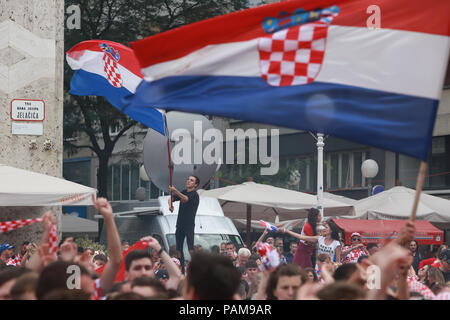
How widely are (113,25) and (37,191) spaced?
16.7 meters

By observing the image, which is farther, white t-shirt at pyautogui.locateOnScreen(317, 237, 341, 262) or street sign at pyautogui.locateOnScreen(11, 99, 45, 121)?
street sign at pyautogui.locateOnScreen(11, 99, 45, 121)

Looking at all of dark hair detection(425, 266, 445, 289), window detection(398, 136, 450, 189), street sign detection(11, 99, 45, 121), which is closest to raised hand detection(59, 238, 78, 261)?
dark hair detection(425, 266, 445, 289)

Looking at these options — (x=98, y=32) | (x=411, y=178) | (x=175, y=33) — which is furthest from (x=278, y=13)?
(x=411, y=178)

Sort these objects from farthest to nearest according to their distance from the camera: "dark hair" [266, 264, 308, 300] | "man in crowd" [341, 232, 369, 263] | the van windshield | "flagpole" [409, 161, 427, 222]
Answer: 1. the van windshield
2. "man in crowd" [341, 232, 369, 263]
3. "dark hair" [266, 264, 308, 300]
4. "flagpole" [409, 161, 427, 222]

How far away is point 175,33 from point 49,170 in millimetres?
9155

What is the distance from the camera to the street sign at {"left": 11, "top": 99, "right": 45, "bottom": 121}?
51.5 ft

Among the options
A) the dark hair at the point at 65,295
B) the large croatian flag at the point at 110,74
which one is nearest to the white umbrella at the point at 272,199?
the large croatian flag at the point at 110,74

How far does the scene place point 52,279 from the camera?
5.35m

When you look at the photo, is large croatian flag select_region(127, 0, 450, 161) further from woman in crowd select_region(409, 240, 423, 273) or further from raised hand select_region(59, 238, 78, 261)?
woman in crowd select_region(409, 240, 423, 273)

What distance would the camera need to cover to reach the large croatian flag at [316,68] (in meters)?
6.56

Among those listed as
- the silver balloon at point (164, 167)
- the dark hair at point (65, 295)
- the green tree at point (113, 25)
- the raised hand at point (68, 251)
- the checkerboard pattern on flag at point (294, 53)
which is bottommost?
the dark hair at point (65, 295)

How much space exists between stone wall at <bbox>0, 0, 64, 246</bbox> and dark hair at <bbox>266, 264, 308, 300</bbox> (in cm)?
982

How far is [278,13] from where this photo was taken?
7195mm

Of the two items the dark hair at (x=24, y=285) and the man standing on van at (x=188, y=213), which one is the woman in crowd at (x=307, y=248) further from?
the dark hair at (x=24, y=285)
